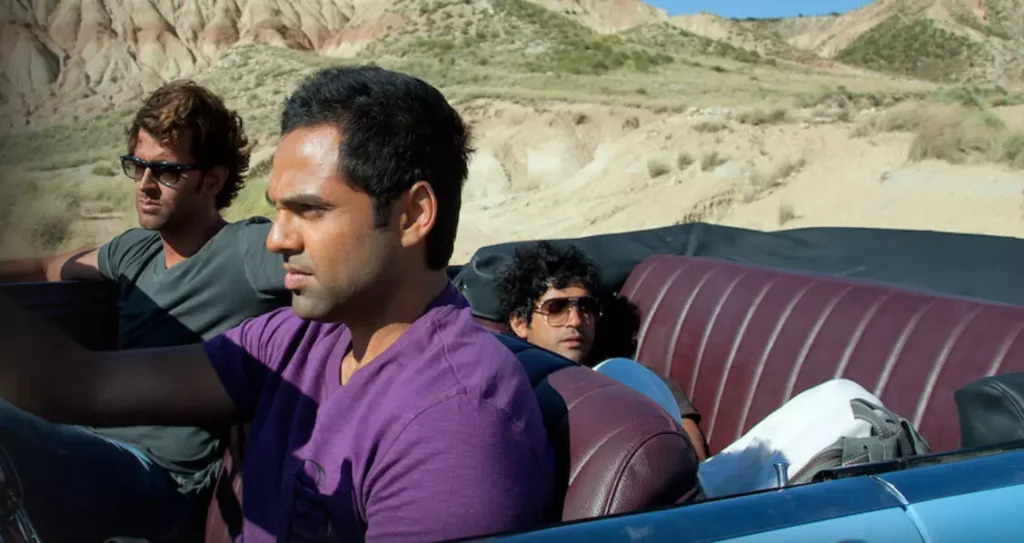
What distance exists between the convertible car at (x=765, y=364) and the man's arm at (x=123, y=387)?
215 mm

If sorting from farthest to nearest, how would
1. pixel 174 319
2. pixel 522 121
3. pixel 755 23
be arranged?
pixel 755 23, pixel 522 121, pixel 174 319

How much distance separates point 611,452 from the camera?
4.85 feet

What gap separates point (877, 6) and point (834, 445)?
6974 centimetres

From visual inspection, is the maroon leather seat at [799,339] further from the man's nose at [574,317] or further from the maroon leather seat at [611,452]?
the maroon leather seat at [611,452]

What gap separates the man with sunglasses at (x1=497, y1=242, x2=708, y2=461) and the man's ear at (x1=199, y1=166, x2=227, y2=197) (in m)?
1.20

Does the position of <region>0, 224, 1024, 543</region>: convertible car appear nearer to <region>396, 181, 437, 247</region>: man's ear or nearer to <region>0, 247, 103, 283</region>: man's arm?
<region>0, 247, 103, 283</region>: man's arm

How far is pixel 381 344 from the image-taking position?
1573 mm

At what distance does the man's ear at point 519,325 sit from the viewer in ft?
11.3

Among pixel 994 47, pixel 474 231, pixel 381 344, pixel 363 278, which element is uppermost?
pixel 994 47

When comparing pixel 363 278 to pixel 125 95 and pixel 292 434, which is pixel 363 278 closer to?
pixel 292 434

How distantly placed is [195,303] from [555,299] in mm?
1319

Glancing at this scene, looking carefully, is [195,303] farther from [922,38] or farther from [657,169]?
[922,38]

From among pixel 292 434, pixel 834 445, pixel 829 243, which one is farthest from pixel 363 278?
pixel 829 243

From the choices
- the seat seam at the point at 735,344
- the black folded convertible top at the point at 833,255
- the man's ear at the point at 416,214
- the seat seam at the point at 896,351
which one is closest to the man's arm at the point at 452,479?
the man's ear at the point at 416,214
